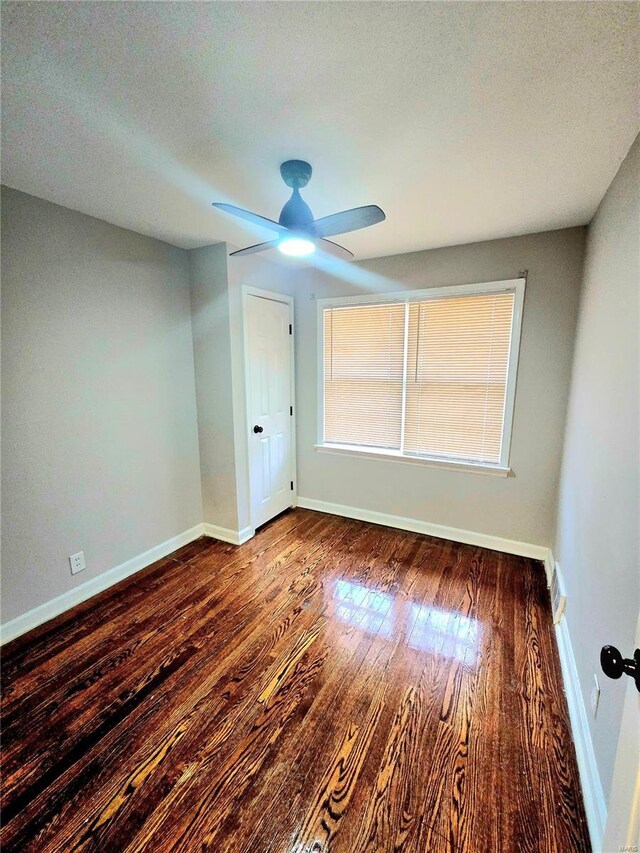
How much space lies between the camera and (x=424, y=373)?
302 cm

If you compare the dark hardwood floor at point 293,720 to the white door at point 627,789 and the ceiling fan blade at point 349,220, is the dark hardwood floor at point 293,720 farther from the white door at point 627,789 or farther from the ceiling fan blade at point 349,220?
the ceiling fan blade at point 349,220

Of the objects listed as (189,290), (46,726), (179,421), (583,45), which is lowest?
(46,726)

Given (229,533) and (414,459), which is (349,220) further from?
(229,533)

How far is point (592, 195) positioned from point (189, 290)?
109 inches

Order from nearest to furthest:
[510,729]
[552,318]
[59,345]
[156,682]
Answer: [510,729]
[156,682]
[59,345]
[552,318]

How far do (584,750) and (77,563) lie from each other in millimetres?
2791

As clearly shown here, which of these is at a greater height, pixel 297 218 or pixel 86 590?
pixel 297 218

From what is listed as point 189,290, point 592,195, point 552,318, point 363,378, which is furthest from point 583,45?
point 189,290

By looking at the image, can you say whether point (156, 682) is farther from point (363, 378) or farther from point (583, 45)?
point (583, 45)

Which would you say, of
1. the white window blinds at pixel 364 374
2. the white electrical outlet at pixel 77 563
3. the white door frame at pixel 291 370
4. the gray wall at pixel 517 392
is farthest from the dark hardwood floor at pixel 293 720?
the white window blinds at pixel 364 374

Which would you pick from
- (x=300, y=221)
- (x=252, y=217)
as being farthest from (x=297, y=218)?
(x=252, y=217)

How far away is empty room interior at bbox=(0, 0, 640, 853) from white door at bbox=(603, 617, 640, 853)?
0.04 ft

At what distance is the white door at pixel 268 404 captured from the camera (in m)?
3.01

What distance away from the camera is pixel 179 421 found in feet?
9.59
